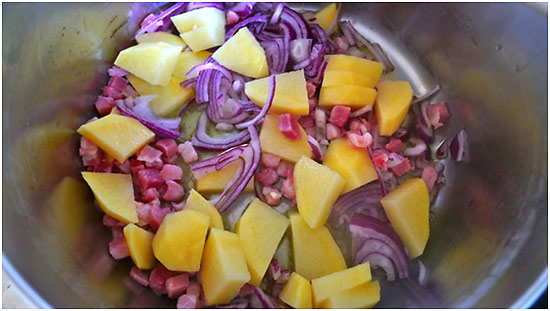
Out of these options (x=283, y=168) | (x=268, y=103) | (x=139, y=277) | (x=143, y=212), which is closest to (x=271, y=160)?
(x=283, y=168)

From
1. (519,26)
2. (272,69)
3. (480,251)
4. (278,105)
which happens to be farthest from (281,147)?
(519,26)

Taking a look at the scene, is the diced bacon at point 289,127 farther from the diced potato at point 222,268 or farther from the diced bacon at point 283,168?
the diced potato at point 222,268

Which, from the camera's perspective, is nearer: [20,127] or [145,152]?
[20,127]

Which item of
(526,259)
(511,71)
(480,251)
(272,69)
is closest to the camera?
(526,259)

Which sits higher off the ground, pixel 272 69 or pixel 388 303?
pixel 272 69

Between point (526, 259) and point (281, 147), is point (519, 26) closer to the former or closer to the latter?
point (526, 259)

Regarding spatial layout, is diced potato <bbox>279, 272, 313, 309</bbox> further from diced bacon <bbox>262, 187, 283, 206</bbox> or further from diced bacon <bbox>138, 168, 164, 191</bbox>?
diced bacon <bbox>138, 168, 164, 191</bbox>

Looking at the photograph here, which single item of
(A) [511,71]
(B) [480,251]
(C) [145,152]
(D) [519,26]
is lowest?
(C) [145,152]
